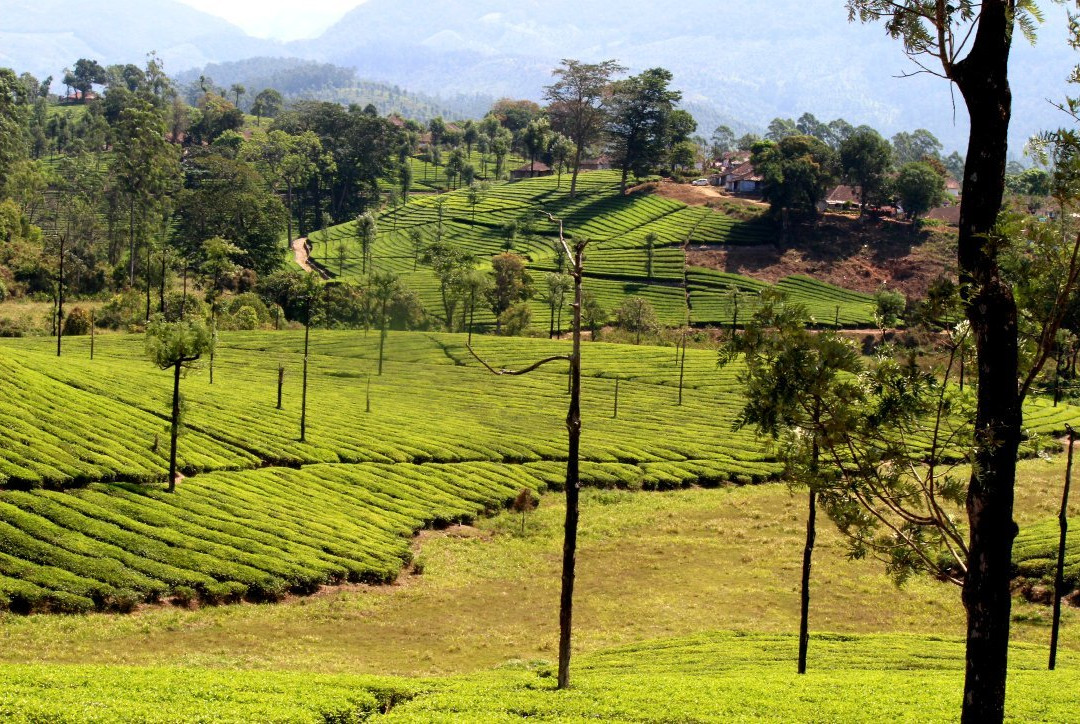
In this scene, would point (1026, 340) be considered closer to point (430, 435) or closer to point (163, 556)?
point (163, 556)

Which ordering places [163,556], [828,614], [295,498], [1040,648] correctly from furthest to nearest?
[295,498] → [828,614] → [163,556] → [1040,648]

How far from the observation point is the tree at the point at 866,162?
155 m

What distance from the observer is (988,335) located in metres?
12.6

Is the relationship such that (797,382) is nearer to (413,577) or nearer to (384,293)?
(413,577)

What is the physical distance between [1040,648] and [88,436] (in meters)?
46.5

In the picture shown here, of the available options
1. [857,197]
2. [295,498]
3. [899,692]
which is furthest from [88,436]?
[857,197]

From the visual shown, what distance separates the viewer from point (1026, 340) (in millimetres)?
13359

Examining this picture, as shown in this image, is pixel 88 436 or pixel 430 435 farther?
pixel 430 435

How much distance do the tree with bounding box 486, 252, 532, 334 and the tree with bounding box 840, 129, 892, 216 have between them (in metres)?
65.6

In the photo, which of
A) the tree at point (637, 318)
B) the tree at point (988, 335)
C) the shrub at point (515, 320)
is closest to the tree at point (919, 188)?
the tree at point (637, 318)

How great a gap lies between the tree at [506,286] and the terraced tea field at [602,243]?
4.51 meters

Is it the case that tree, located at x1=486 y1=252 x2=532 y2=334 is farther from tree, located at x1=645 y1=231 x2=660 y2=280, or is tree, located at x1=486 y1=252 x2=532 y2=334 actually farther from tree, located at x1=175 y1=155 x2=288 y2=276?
tree, located at x1=175 y1=155 x2=288 y2=276

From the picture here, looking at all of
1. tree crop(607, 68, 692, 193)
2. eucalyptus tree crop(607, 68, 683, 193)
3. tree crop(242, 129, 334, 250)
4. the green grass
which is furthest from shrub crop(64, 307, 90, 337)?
tree crop(607, 68, 692, 193)

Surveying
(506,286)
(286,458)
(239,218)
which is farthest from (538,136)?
(286,458)
